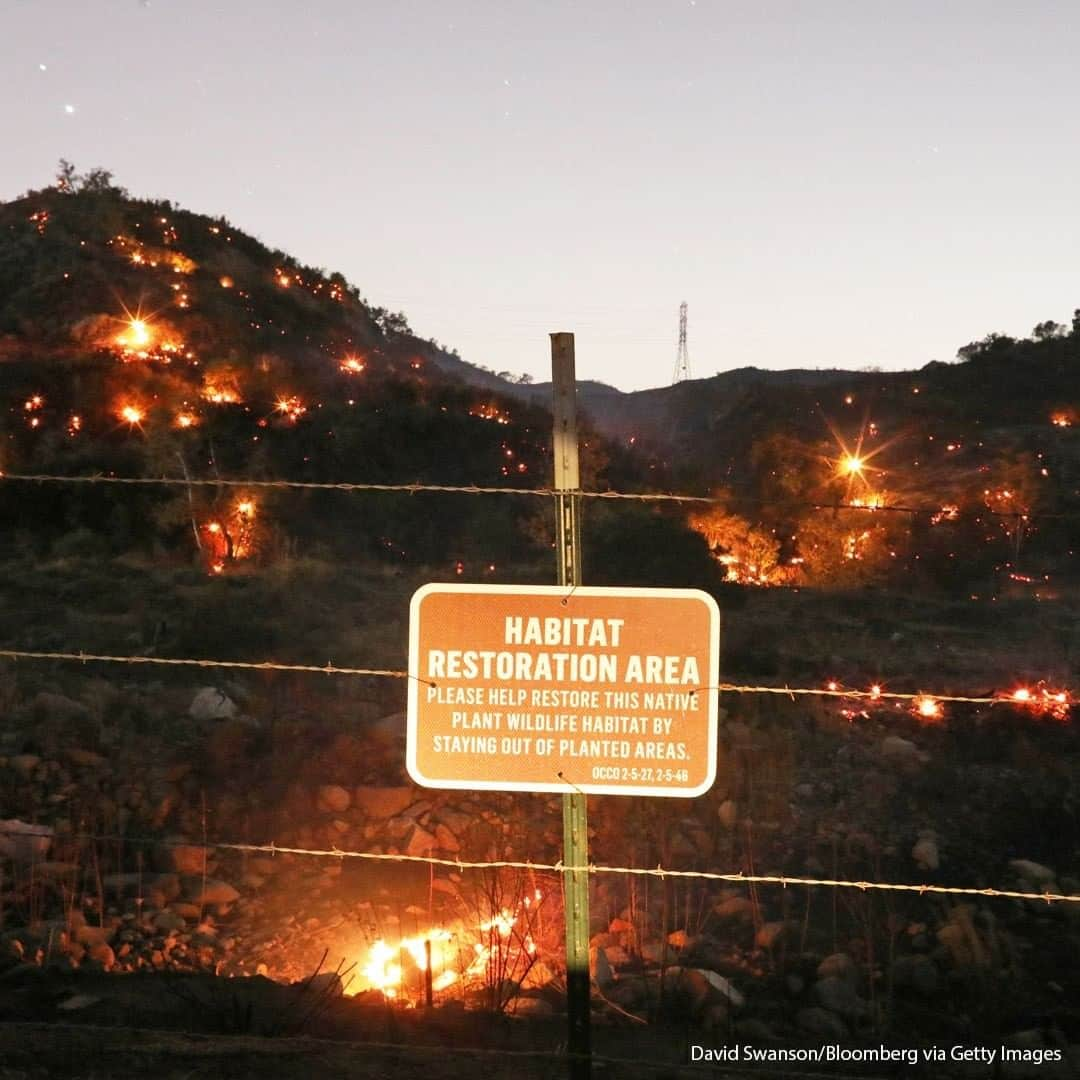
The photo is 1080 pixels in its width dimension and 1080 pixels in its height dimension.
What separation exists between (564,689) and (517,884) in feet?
12.0

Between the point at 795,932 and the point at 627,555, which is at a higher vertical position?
the point at 627,555

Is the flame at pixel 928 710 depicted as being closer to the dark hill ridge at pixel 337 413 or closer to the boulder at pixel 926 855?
the boulder at pixel 926 855

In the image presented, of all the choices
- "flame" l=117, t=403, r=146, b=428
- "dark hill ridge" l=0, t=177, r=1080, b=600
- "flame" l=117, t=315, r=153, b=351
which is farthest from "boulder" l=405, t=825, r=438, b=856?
"flame" l=117, t=315, r=153, b=351

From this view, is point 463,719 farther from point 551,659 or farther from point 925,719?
point 925,719

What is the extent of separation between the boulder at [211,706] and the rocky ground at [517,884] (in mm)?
34

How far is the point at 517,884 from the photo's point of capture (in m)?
6.47

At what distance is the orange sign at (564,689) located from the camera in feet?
10.7

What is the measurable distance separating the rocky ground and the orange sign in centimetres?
129

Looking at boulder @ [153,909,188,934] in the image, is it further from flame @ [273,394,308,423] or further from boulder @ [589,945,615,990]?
flame @ [273,394,308,423]

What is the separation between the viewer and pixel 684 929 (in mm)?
6234

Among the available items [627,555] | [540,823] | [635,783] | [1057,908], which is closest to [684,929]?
[540,823]

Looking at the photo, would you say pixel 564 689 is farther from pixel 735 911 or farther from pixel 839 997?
pixel 735 911

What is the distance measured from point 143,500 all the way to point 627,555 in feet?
46.7

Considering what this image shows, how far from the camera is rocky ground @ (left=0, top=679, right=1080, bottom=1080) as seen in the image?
15.9ft
